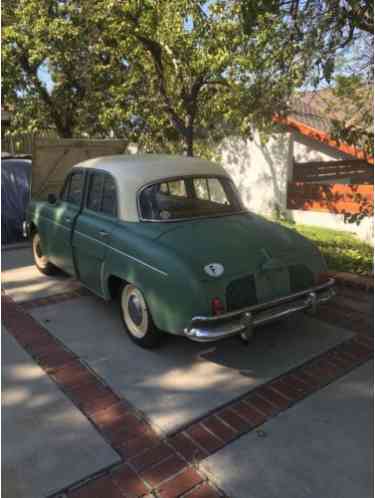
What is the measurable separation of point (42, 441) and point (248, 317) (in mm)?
1703

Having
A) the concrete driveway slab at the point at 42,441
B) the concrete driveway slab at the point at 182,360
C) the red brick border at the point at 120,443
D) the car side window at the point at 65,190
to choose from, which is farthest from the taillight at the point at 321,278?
the car side window at the point at 65,190

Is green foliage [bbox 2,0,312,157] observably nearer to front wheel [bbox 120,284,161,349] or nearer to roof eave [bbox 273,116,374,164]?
roof eave [bbox 273,116,374,164]

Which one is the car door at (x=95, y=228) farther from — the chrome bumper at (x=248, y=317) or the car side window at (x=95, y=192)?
the chrome bumper at (x=248, y=317)

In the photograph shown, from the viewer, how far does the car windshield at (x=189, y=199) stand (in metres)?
4.12

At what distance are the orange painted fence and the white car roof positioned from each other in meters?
4.94

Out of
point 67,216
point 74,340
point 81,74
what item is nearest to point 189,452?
point 74,340

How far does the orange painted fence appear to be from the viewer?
8680 millimetres

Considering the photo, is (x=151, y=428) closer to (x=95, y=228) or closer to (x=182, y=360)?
(x=182, y=360)

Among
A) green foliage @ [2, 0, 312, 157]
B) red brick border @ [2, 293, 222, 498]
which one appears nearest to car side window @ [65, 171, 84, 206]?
red brick border @ [2, 293, 222, 498]

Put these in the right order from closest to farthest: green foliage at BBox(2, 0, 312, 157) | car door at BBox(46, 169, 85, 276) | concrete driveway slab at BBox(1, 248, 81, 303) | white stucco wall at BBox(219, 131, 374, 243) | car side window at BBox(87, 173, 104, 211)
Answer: car side window at BBox(87, 173, 104, 211) → car door at BBox(46, 169, 85, 276) → concrete driveway slab at BBox(1, 248, 81, 303) → green foliage at BBox(2, 0, 312, 157) → white stucco wall at BBox(219, 131, 374, 243)

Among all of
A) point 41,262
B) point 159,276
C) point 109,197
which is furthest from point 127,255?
point 41,262

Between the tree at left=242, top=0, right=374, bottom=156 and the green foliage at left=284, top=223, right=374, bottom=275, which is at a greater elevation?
the tree at left=242, top=0, right=374, bottom=156

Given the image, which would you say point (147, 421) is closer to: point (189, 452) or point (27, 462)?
point (189, 452)

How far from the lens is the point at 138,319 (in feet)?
13.0
